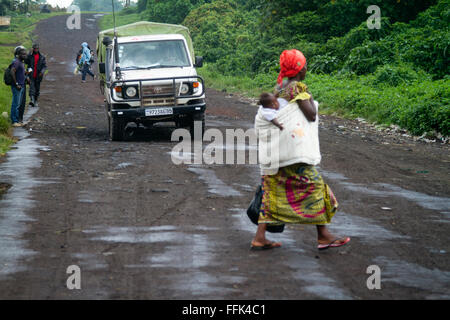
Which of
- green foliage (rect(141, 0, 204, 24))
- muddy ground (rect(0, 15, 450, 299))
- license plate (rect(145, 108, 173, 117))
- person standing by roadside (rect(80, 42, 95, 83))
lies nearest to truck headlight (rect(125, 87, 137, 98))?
license plate (rect(145, 108, 173, 117))

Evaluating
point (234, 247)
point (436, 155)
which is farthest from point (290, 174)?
point (436, 155)

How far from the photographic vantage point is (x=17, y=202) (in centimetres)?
783

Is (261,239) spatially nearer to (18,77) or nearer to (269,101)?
(269,101)

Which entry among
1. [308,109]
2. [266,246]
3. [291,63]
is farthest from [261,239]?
[291,63]

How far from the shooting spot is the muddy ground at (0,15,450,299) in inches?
194

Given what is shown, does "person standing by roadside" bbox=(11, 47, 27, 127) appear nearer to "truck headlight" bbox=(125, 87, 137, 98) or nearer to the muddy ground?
the muddy ground

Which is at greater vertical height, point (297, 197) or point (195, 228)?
point (297, 197)

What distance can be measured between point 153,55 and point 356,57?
11872 millimetres

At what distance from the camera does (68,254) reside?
18.8ft

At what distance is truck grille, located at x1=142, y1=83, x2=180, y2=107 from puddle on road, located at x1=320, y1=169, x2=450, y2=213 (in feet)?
15.8

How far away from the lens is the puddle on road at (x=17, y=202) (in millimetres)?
5682

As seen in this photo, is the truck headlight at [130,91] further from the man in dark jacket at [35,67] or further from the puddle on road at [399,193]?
the man in dark jacket at [35,67]

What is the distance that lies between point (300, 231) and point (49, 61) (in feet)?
118
